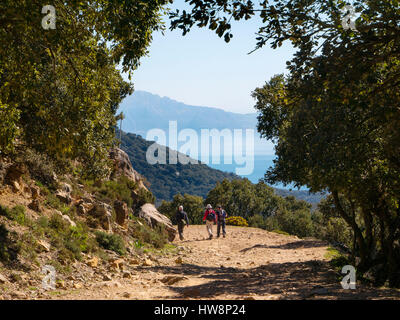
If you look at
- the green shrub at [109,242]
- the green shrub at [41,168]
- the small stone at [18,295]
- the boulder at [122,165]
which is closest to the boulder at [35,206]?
the green shrub at [41,168]

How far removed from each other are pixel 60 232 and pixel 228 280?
6242 mm

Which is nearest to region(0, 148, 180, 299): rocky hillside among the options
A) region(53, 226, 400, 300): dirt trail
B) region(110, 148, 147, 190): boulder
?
region(53, 226, 400, 300): dirt trail

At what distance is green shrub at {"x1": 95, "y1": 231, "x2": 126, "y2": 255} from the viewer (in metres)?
15.3

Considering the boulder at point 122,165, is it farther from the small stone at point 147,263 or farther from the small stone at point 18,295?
the small stone at point 18,295

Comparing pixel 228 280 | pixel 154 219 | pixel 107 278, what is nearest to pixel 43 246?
pixel 107 278

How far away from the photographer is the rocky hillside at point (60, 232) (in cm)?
1012

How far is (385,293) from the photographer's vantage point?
9.09m

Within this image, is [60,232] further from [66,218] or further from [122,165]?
[122,165]

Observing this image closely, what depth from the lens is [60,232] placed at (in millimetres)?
13094

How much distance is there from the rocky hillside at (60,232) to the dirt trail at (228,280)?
0.87 m

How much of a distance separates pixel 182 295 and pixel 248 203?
73.9 m
